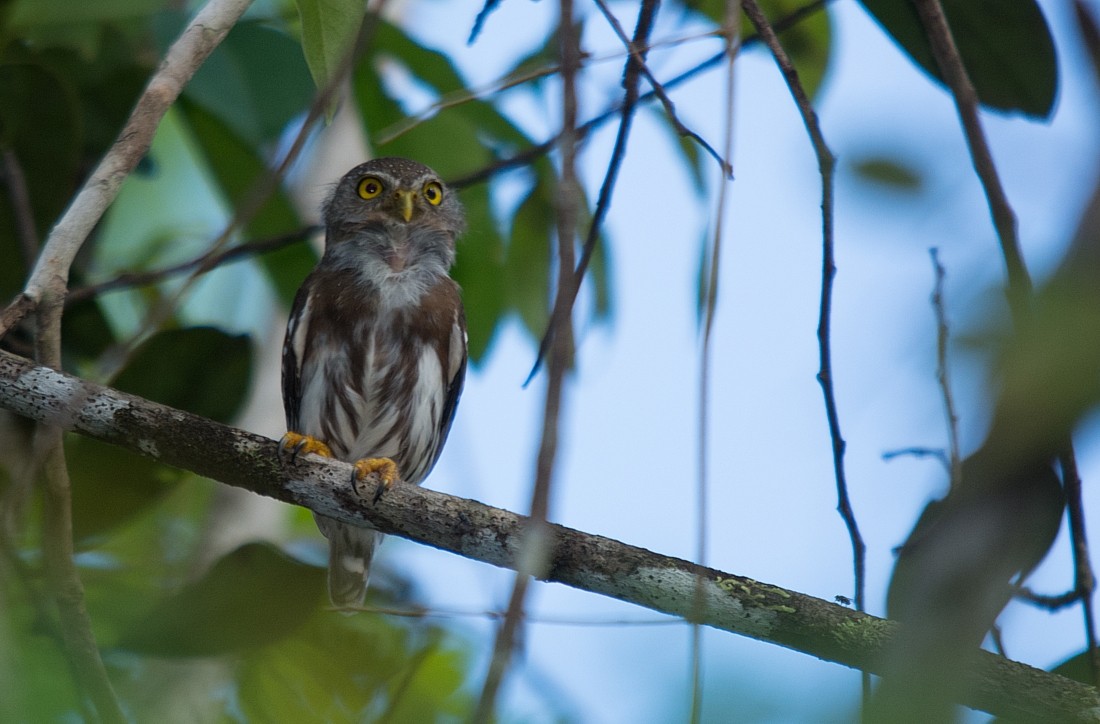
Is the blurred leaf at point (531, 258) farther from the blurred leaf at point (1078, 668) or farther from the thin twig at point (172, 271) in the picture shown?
the blurred leaf at point (1078, 668)

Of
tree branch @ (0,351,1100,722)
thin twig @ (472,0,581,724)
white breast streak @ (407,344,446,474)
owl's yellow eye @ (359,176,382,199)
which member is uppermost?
owl's yellow eye @ (359,176,382,199)

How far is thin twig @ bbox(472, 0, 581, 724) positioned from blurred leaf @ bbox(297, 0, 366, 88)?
0.89 meters

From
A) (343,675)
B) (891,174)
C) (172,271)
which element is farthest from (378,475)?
(891,174)

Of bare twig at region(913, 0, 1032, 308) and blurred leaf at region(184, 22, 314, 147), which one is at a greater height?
blurred leaf at region(184, 22, 314, 147)

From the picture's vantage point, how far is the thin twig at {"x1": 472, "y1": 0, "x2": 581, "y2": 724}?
1.03 metres

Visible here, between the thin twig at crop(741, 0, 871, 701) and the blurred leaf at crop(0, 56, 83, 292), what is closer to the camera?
the thin twig at crop(741, 0, 871, 701)

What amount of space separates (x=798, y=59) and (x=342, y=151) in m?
3.11

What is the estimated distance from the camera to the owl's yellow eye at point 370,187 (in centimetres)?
461

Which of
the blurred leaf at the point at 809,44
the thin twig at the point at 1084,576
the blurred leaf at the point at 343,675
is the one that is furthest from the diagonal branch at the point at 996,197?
the blurred leaf at the point at 809,44

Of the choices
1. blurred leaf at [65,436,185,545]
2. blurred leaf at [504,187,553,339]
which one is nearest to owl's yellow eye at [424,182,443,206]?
blurred leaf at [504,187,553,339]

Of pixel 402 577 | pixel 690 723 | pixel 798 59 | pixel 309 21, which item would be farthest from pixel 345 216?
pixel 690 723

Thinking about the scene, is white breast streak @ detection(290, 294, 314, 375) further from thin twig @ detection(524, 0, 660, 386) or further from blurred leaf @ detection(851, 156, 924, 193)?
blurred leaf @ detection(851, 156, 924, 193)

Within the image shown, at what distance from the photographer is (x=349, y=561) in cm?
444

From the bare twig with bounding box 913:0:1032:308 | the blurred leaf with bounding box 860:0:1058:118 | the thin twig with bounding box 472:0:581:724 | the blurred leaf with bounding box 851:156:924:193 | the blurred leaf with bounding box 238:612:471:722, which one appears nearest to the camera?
the blurred leaf with bounding box 851:156:924:193
